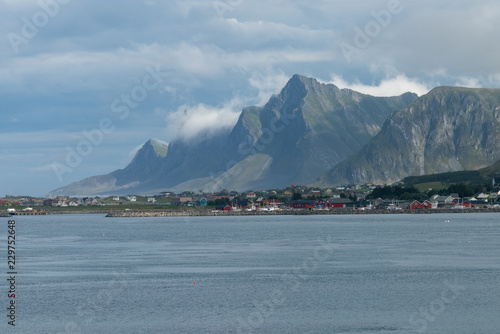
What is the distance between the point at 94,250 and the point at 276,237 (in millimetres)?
A: 29639

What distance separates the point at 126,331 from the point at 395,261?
117 ft

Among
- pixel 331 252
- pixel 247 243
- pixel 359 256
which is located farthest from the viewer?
pixel 247 243

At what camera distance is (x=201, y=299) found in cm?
4769

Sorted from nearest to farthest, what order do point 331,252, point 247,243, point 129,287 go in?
point 129,287
point 331,252
point 247,243

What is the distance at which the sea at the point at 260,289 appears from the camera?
132 ft

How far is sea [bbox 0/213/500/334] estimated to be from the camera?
132ft

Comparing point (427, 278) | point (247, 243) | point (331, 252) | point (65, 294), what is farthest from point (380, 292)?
point (247, 243)

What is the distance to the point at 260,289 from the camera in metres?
51.7

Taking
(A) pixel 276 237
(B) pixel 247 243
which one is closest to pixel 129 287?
(B) pixel 247 243

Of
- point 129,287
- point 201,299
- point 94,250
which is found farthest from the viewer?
point 94,250

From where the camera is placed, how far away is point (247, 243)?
93.0m

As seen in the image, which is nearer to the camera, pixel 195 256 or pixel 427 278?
pixel 427 278

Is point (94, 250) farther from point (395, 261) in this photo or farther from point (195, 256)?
point (395, 261)

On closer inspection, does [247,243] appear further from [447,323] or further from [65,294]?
[447,323]
